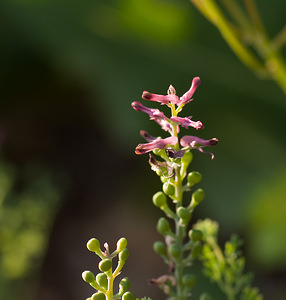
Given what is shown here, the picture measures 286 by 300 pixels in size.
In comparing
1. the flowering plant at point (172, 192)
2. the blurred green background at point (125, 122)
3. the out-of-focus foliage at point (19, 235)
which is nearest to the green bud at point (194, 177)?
the flowering plant at point (172, 192)

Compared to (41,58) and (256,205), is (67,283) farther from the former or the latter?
(41,58)

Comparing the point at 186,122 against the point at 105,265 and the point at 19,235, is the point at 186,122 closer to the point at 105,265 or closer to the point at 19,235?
the point at 105,265

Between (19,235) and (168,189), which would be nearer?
(168,189)

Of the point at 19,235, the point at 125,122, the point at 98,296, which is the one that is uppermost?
the point at 125,122

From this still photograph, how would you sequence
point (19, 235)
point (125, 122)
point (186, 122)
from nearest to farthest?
point (186, 122)
point (19, 235)
point (125, 122)

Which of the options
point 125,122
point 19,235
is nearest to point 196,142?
point 19,235

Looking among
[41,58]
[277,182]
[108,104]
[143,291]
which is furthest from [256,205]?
Result: [41,58]

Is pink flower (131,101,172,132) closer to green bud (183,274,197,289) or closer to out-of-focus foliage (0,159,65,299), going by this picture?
green bud (183,274,197,289)

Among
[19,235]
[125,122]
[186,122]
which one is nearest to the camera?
[186,122]

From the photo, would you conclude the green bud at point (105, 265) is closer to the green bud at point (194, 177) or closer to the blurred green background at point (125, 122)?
the green bud at point (194, 177)
